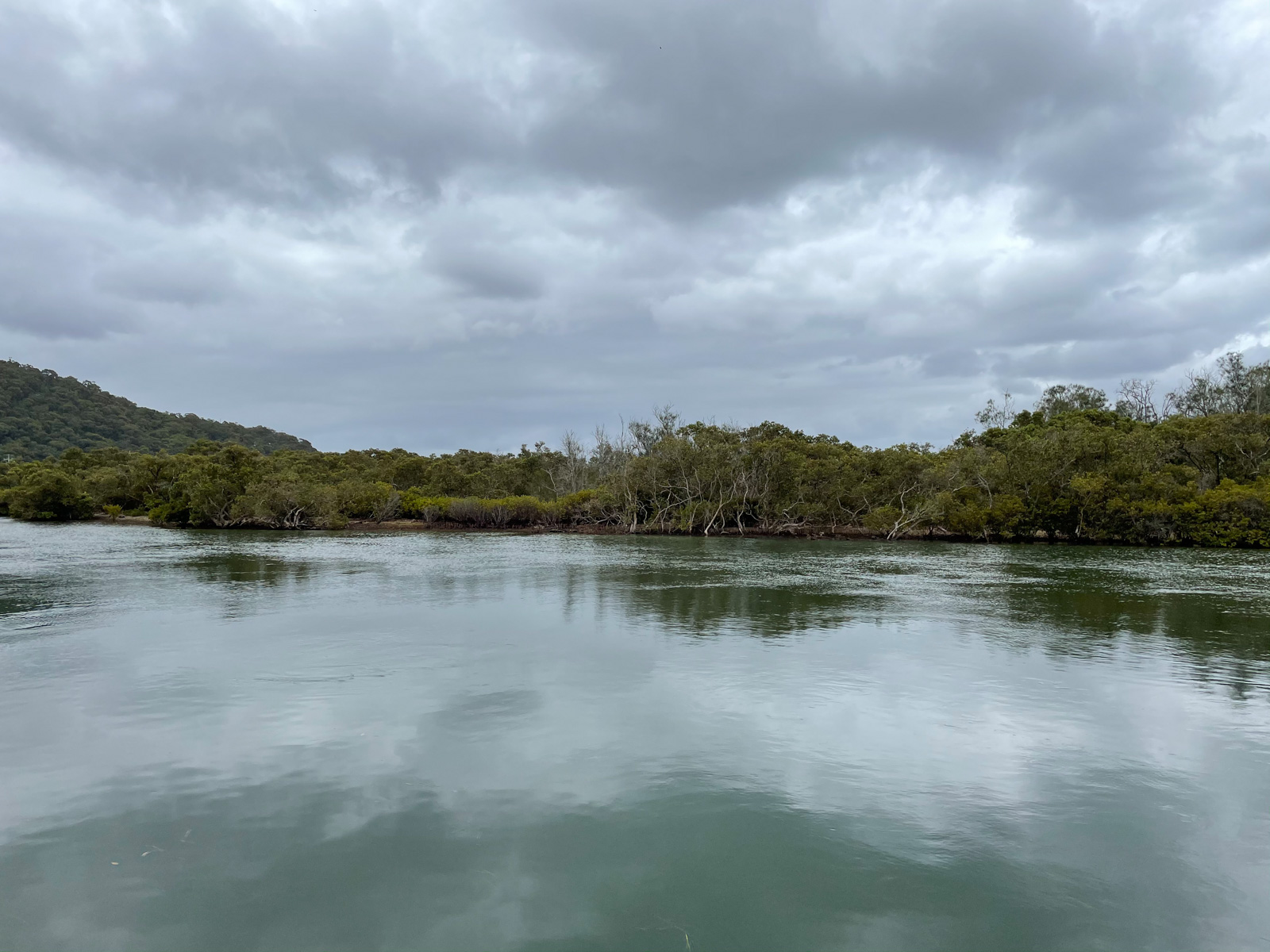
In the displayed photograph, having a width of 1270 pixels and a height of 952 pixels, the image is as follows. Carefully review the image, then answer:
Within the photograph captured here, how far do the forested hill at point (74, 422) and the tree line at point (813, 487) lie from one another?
5211cm

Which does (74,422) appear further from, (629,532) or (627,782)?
(627,782)

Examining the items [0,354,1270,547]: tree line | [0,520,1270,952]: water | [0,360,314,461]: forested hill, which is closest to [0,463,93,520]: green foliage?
[0,354,1270,547]: tree line

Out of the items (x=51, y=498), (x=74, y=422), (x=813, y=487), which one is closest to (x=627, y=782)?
(x=813, y=487)

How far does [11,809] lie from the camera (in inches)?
259

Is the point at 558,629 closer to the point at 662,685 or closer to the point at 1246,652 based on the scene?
the point at 662,685

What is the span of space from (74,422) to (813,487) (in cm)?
12594

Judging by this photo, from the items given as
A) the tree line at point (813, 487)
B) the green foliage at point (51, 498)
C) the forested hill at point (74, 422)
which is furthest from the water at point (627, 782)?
the forested hill at point (74, 422)

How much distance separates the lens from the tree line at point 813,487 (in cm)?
4228

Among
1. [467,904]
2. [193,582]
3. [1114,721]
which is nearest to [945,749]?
[1114,721]

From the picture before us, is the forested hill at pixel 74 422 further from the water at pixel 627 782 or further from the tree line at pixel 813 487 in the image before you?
the water at pixel 627 782

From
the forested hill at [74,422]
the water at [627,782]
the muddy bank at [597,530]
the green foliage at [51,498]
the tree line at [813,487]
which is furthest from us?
the forested hill at [74,422]

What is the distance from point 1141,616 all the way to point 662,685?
528 inches

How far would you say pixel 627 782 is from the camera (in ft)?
24.2

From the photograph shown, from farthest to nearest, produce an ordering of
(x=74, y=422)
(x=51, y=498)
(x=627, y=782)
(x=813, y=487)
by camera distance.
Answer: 1. (x=74, y=422)
2. (x=51, y=498)
3. (x=813, y=487)
4. (x=627, y=782)
